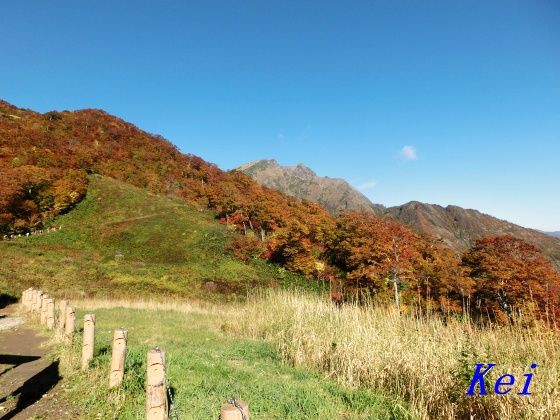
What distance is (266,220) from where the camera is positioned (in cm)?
4569

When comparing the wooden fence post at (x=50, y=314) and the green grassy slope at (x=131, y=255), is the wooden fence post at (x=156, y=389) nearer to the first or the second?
the wooden fence post at (x=50, y=314)

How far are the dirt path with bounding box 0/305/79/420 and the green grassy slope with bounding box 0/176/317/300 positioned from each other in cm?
1541

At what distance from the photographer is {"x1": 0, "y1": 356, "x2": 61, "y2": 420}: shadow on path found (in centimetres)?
469

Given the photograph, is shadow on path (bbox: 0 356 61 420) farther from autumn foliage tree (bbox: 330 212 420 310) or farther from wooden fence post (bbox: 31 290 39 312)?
autumn foliage tree (bbox: 330 212 420 310)

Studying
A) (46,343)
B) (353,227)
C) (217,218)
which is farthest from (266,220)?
(46,343)

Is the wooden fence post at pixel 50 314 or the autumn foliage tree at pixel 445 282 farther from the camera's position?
the autumn foliage tree at pixel 445 282

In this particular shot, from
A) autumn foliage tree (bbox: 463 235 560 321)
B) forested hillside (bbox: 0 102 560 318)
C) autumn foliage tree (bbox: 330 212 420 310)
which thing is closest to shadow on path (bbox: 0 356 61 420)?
forested hillside (bbox: 0 102 560 318)

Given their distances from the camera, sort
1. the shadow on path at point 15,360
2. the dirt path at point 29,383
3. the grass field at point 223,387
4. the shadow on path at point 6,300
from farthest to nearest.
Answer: the shadow on path at point 6,300 < the shadow on path at point 15,360 < the dirt path at point 29,383 < the grass field at point 223,387

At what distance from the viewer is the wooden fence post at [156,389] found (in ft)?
10.8

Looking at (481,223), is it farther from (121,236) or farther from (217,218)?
(121,236)

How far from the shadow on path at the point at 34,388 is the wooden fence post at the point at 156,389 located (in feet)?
8.85

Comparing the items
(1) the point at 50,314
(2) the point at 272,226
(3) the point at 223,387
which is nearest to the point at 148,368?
(3) the point at 223,387

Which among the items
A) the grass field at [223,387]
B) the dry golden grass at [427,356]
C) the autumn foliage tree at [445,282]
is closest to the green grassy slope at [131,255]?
the autumn foliage tree at [445,282]

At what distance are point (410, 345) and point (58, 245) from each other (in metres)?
38.4
